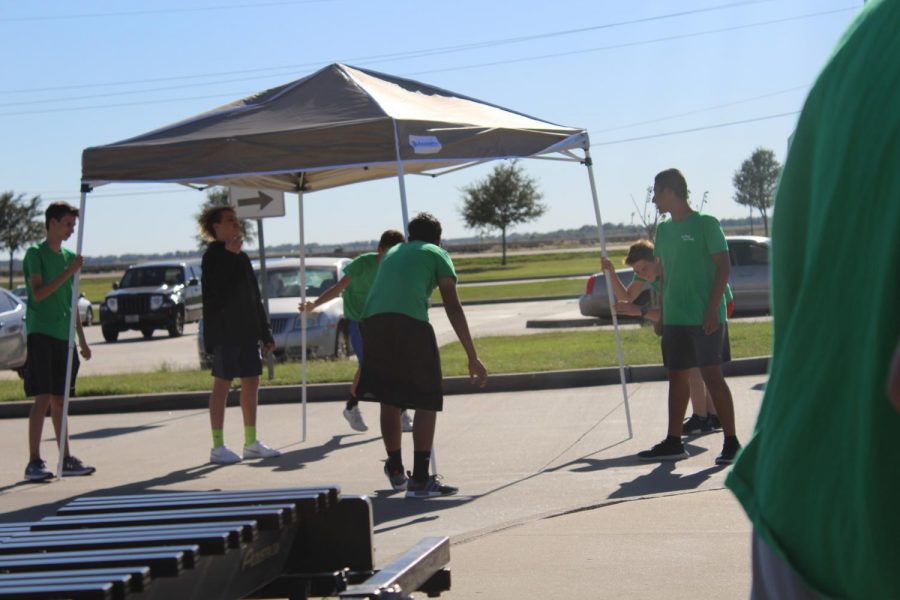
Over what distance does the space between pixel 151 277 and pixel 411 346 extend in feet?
80.5

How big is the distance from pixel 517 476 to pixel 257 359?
241cm

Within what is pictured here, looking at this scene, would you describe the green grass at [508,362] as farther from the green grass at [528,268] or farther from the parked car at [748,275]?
the green grass at [528,268]

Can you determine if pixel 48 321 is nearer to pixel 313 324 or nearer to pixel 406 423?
pixel 406 423

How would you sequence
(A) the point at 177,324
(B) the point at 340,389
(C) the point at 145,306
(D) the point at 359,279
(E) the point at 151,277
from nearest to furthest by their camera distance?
1. (D) the point at 359,279
2. (B) the point at 340,389
3. (C) the point at 145,306
4. (A) the point at 177,324
5. (E) the point at 151,277

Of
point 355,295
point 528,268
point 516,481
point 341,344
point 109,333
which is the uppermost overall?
point 528,268

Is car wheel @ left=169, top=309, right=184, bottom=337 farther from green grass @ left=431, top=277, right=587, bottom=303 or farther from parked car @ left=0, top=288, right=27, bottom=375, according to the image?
parked car @ left=0, top=288, right=27, bottom=375

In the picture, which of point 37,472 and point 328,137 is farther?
point 37,472

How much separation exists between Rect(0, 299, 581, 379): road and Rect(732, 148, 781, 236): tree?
4487 centimetres

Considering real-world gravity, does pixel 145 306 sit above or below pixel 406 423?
above

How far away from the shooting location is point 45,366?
31.9 feet

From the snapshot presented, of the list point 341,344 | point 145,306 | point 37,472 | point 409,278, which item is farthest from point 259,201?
point 145,306

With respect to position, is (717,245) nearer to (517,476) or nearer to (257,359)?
(517,476)

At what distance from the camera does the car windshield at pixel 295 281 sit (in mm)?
19656

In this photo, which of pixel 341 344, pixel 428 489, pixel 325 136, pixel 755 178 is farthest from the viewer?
pixel 755 178
